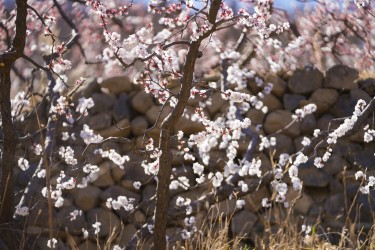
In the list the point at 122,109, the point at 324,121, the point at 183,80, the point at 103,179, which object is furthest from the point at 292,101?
the point at 183,80

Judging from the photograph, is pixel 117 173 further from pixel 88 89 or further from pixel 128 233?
pixel 88 89

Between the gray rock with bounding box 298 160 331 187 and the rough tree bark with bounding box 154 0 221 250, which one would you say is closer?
the rough tree bark with bounding box 154 0 221 250

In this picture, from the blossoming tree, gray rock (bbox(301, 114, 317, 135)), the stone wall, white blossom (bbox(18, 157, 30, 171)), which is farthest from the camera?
gray rock (bbox(301, 114, 317, 135))

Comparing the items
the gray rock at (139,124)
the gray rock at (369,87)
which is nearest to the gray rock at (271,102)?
the gray rock at (369,87)

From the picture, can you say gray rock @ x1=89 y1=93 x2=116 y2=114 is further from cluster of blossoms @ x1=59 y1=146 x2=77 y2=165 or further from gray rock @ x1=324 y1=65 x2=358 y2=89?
gray rock @ x1=324 y1=65 x2=358 y2=89

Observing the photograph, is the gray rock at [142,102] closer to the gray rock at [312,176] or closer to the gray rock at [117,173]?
the gray rock at [117,173]

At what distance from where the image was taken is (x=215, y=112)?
5746mm

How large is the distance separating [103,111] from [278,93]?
1671 millimetres

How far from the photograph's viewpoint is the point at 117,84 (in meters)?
5.86

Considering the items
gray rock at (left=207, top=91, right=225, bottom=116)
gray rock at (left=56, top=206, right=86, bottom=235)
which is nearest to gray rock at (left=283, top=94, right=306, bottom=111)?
gray rock at (left=207, top=91, right=225, bottom=116)

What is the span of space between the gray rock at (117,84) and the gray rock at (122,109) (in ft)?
0.32

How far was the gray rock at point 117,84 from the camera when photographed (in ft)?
19.2

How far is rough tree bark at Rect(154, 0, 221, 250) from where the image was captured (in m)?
3.27

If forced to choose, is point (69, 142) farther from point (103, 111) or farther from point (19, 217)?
point (19, 217)
